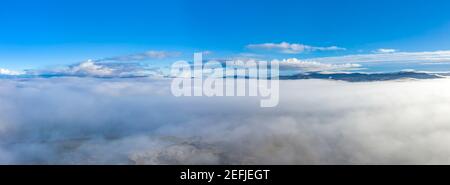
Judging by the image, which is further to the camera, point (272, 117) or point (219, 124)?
point (272, 117)

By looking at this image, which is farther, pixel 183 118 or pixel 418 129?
pixel 183 118

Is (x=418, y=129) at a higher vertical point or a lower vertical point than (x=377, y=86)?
lower
